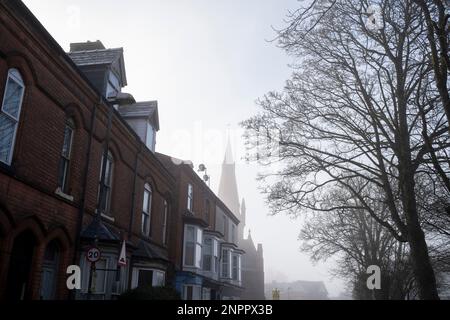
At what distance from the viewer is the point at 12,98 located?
1048cm

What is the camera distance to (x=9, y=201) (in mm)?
9977

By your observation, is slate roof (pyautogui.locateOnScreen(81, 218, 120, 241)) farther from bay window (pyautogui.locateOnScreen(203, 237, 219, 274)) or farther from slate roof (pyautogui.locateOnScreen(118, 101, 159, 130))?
bay window (pyautogui.locateOnScreen(203, 237, 219, 274))

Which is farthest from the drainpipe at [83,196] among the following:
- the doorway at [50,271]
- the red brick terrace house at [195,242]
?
the red brick terrace house at [195,242]

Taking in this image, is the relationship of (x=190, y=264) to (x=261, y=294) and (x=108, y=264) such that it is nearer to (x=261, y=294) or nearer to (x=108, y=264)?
(x=108, y=264)

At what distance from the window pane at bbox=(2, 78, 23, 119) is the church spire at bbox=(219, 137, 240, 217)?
345 feet

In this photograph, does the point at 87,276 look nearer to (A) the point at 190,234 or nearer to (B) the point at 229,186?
(A) the point at 190,234

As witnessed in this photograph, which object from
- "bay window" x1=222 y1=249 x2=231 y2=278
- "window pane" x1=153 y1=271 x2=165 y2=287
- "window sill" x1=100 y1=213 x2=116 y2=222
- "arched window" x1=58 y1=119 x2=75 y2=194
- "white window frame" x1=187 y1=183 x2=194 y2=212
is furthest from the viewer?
"bay window" x1=222 y1=249 x2=231 y2=278

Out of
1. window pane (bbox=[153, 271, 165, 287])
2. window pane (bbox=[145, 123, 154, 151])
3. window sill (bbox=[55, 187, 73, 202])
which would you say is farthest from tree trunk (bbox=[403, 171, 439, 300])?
window pane (bbox=[145, 123, 154, 151])

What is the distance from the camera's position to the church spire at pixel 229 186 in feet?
385

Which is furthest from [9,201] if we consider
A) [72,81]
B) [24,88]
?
[72,81]

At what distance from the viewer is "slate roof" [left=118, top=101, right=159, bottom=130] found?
21.7 m

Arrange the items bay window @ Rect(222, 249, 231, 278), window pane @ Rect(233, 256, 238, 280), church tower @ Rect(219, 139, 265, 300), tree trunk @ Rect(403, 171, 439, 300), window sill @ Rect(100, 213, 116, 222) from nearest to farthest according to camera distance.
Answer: tree trunk @ Rect(403, 171, 439, 300) < window sill @ Rect(100, 213, 116, 222) < bay window @ Rect(222, 249, 231, 278) < window pane @ Rect(233, 256, 238, 280) < church tower @ Rect(219, 139, 265, 300)

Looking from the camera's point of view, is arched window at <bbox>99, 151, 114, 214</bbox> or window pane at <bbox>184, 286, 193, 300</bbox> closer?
arched window at <bbox>99, 151, 114, 214</bbox>
